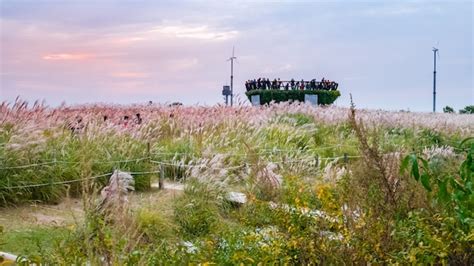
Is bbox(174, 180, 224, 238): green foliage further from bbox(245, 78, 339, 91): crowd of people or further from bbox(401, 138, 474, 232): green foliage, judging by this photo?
bbox(245, 78, 339, 91): crowd of people

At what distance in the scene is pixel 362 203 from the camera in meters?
3.94

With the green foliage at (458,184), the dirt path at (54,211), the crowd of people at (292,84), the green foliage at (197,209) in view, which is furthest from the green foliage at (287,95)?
the green foliage at (458,184)

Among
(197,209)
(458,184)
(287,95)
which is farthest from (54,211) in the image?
(287,95)

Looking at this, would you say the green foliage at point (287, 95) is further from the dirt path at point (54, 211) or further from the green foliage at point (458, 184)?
the green foliage at point (458, 184)

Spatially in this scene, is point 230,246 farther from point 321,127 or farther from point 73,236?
point 321,127

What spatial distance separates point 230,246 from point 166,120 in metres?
7.07

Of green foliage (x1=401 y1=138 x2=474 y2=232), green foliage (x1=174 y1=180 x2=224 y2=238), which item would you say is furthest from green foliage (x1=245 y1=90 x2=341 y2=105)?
green foliage (x1=401 y1=138 x2=474 y2=232)

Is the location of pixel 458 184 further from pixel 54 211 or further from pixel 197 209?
pixel 54 211

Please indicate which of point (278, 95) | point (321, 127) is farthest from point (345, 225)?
point (278, 95)

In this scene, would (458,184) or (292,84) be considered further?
(292,84)

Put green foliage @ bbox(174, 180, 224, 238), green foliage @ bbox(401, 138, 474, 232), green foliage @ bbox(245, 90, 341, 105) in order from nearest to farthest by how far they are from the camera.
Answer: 1. green foliage @ bbox(401, 138, 474, 232)
2. green foliage @ bbox(174, 180, 224, 238)
3. green foliage @ bbox(245, 90, 341, 105)

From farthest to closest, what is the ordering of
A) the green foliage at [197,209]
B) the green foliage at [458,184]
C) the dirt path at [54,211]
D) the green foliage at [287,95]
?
the green foliage at [287,95]
the dirt path at [54,211]
the green foliage at [197,209]
the green foliage at [458,184]

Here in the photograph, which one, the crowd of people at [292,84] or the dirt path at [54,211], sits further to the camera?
the crowd of people at [292,84]

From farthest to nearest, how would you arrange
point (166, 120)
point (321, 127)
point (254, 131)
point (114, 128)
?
point (321, 127)
point (166, 120)
point (254, 131)
point (114, 128)
